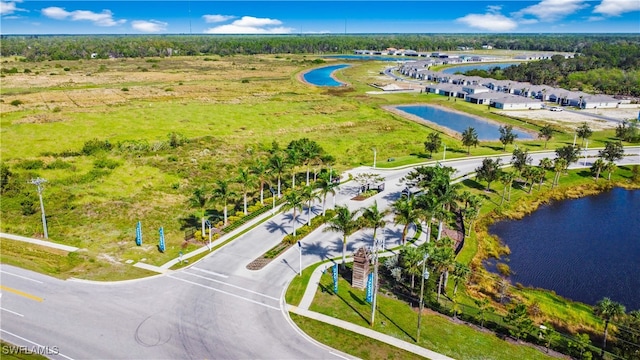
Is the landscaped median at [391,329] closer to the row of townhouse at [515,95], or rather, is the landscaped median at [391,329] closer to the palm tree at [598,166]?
the palm tree at [598,166]

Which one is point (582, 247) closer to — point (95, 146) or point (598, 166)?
point (598, 166)

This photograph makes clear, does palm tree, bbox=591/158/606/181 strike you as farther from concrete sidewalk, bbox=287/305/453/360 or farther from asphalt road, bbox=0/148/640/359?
concrete sidewalk, bbox=287/305/453/360

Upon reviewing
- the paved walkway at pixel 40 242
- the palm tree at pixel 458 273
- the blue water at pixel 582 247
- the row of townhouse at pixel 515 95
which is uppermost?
the row of townhouse at pixel 515 95

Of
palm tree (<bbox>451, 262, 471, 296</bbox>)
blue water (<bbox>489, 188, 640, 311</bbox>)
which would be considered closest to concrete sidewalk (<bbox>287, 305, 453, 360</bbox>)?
palm tree (<bbox>451, 262, 471, 296</bbox>)

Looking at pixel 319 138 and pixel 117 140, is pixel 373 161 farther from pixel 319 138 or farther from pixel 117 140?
pixel 117 140

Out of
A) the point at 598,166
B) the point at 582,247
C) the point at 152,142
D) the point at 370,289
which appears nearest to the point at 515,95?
the point at 598,166

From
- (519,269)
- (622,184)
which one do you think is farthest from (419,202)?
(622,184)

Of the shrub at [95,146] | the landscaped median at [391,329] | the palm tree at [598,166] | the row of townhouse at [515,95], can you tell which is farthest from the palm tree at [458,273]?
the row of townhouse at [515,95]
